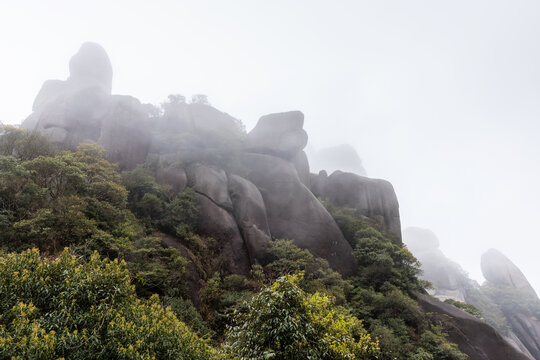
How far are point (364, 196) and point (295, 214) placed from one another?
10807 mm

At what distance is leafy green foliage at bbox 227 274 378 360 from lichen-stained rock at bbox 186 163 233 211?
1190 centimetres

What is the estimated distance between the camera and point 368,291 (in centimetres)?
1547

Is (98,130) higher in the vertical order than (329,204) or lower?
higher

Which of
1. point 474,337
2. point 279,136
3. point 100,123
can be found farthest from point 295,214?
point 100,123

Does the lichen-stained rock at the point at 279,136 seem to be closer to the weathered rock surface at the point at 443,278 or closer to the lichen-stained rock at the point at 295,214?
the lichen-stained rock at the point at 295,214

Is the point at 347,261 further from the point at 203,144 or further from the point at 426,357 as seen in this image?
the point at 203,144

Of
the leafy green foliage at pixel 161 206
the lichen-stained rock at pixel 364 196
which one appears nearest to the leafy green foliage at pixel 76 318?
the leafy green foliage at pixel 161 206

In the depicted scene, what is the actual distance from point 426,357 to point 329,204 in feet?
45.4

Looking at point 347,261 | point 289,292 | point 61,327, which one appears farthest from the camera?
point 347,261

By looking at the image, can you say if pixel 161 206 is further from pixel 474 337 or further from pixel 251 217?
pixel 474 337

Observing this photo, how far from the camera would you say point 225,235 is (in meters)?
15.9

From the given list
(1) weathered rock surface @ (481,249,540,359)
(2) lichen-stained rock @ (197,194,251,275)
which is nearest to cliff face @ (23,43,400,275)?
(2) lichen-stained rock @ (197,194,251,275)

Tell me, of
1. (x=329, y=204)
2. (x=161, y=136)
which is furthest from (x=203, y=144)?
(x=329, y=204)

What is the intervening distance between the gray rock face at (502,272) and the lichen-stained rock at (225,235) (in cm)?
4832
